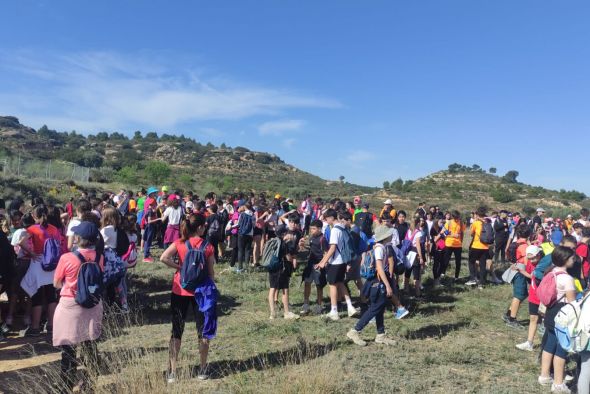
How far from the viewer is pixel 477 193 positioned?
198ft

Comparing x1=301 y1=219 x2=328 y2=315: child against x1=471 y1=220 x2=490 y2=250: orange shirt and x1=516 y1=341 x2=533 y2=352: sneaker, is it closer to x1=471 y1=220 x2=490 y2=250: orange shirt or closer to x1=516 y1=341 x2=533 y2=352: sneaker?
x1=516 y1=341 x2=533 y2=352: sneaker

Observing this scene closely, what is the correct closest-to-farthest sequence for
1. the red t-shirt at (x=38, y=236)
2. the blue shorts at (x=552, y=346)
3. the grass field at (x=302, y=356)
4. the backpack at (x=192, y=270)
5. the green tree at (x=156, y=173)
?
the grass field at (x=302, y=356) < the backpack at (x=192, y=270) < the blue shorts at (x=552, y=346) < the red t-shirt at (x=38, y=236) < the green tree at (x=156, y=173)

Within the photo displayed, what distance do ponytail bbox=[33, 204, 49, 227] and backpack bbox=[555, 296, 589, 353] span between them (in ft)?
22.2

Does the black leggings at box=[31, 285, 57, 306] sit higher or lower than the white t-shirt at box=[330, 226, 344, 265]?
lower

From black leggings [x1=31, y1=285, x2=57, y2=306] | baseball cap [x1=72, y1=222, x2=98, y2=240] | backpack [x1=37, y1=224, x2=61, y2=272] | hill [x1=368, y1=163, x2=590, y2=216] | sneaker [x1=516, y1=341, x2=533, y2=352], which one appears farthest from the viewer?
hill [x1=368, y1=163, x2=590, y2=216]

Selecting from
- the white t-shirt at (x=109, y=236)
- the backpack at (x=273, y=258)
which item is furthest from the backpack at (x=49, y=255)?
the backpack at (x=273, y=258)

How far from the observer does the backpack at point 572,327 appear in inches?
167

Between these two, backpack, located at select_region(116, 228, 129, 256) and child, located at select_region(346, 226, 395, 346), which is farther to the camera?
backpack, located at select_region(116, 228, 129, 256)

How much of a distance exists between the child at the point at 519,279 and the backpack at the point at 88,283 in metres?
6.29

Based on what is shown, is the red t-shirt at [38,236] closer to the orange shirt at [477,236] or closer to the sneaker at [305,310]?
the sneaker at [305,310]

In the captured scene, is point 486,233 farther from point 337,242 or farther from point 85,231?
point 85,231

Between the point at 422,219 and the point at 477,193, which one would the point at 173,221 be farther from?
the point at 477,193

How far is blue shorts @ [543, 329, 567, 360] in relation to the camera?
189 inches

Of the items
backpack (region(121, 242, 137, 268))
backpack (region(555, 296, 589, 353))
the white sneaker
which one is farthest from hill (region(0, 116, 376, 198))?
backpack (region(555, 296, 589, 353))
